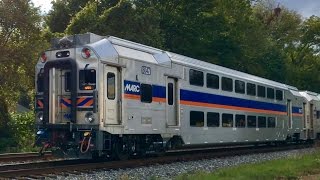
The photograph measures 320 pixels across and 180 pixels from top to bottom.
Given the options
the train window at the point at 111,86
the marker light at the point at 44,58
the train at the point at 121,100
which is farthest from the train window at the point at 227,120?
the marker light at the point at 44,58

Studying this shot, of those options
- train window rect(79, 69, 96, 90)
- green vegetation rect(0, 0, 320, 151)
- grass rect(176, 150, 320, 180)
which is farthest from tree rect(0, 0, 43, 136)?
grass rect(176, 150, 320, 180)

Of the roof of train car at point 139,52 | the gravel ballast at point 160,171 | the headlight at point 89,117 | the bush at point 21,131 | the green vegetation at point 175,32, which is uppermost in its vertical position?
the green vegetation at point 175,32

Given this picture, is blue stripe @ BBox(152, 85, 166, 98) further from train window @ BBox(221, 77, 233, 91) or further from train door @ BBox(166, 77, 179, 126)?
train window @ BBox(221, 77, 233, 91)

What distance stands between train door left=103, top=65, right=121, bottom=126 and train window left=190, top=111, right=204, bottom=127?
487 cm

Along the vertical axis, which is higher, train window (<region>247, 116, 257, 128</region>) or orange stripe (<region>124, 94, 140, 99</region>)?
orange stripe (<region>124, 94, 140, 99</region>)

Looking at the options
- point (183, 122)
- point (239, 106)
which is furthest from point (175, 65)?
point (239, 106)

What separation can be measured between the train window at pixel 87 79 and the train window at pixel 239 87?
33.3ft

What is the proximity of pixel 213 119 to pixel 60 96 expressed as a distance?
26.0 ft

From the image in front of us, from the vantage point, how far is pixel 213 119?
20.5 metres

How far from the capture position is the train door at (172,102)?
1747 cm

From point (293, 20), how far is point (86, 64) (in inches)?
2184

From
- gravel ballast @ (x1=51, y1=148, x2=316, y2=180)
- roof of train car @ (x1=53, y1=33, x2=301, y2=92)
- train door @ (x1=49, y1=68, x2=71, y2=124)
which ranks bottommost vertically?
gravel ballast @ (x1=51, y1=148, x2=316, y2=180)

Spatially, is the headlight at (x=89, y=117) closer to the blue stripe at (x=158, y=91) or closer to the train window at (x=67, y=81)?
the train window at (x=67, y=81)

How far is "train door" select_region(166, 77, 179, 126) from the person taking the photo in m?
17.5
